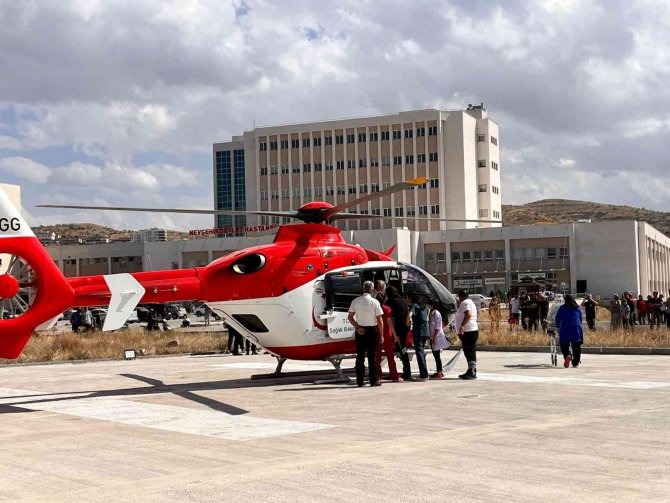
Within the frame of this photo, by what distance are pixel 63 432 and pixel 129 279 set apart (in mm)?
4343

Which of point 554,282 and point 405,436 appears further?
point 554,282

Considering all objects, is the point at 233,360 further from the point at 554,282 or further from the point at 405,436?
the point at 554,282

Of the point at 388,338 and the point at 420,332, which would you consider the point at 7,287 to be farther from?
the point at 420,332

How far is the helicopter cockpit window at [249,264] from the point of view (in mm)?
16734

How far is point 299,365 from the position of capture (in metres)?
21.8

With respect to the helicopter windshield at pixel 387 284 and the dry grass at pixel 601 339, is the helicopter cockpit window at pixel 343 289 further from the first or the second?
the dry grass at pixel 601 339

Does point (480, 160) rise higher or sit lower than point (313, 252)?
higher

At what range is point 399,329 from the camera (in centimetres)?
1692

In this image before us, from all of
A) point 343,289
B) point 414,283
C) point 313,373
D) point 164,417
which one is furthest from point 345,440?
point 313,373

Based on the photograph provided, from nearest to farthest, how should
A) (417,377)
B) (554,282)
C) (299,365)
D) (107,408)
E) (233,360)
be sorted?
(107,408) → (417,377) → (299,365) → (233,360) → (554,282)

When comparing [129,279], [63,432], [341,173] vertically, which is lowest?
[63,432]

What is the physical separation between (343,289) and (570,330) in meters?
5.25

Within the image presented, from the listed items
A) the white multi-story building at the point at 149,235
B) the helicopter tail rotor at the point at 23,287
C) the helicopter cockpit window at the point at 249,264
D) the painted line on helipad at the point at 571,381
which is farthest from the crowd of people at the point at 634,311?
the white multi-story building at the point at 149,235

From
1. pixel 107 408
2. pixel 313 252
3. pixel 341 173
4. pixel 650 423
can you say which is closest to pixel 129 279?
pixel 107 408
